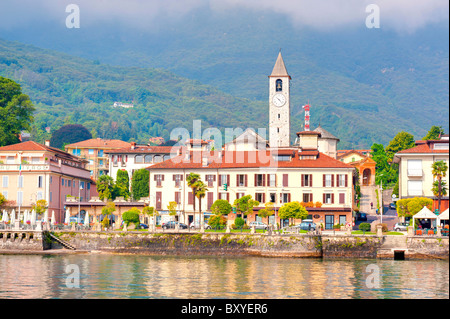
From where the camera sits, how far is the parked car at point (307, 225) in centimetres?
7828

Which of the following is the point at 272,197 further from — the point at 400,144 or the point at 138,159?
the point at 400,144

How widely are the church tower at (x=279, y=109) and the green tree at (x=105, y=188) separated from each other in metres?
26.2

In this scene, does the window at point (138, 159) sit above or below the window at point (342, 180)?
above

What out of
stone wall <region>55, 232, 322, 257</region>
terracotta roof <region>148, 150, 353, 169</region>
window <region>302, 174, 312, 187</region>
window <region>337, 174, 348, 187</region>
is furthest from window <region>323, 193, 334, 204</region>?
stone wall <region>55, 232, 322, 257</region>

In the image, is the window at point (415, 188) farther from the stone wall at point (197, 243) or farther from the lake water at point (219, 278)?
the lake water at point (219, 278)

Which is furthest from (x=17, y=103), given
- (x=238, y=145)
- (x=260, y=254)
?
(x=260, y=254)

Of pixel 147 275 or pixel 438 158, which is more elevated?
pixel 438 158

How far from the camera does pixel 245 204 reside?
280ft

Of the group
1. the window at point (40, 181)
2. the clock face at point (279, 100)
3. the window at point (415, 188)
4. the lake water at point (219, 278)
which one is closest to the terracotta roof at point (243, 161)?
the window at point (415, 188)

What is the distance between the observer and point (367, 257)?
69.7m

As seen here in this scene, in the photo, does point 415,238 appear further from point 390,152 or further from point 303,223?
point 390,152

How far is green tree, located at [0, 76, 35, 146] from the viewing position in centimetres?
11894

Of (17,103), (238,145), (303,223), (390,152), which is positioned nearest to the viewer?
(303,223)

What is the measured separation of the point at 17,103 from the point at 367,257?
246 ft
